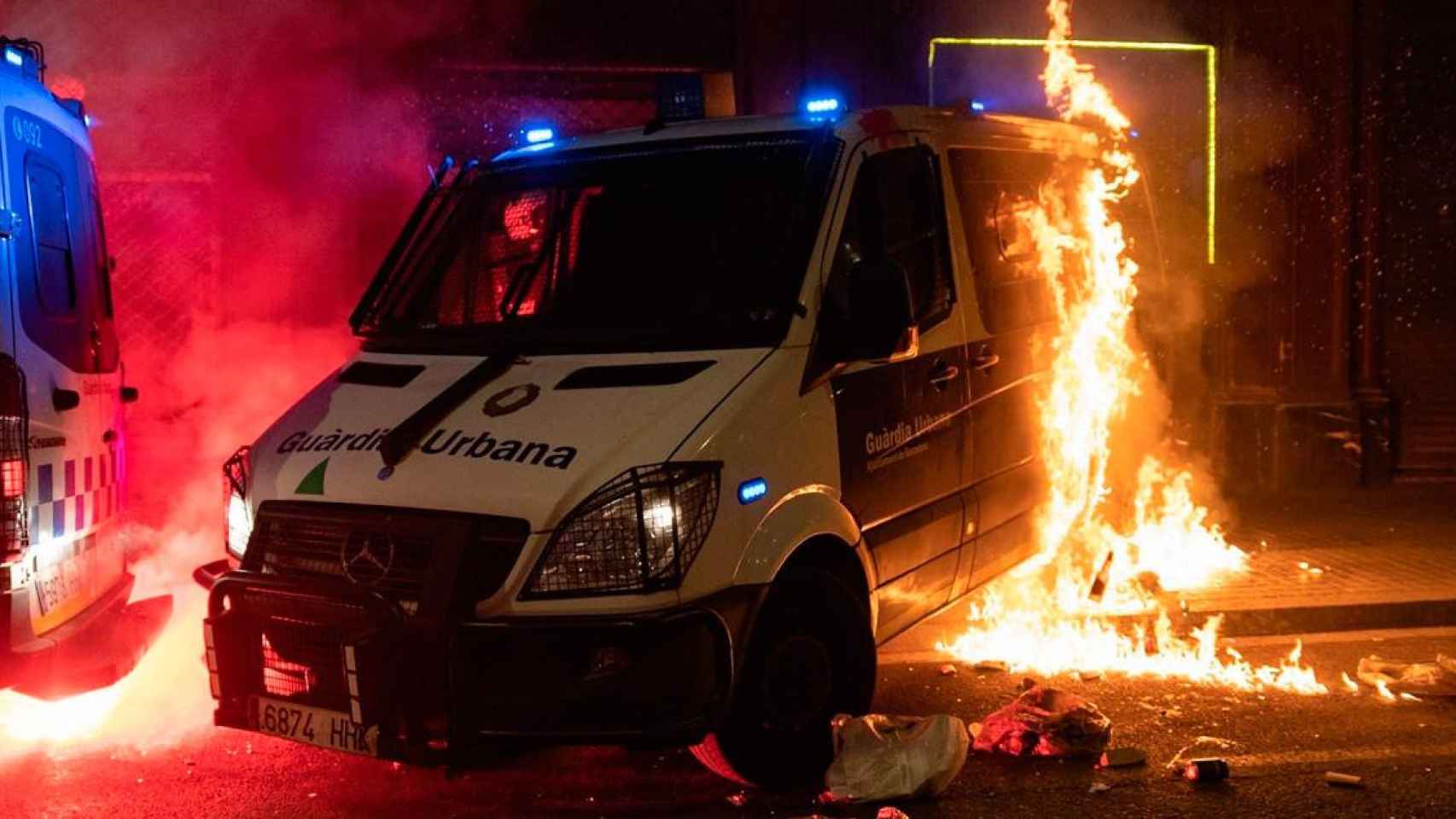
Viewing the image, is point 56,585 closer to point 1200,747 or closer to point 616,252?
point 616,252

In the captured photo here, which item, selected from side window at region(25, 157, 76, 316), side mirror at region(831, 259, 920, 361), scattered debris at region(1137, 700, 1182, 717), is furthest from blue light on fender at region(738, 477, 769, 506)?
side window at region(25, 157, 76, 316)

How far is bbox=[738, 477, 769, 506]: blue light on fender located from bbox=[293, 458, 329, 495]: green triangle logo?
1.30 meters

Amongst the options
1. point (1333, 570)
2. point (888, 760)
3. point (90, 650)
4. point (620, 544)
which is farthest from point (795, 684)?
point (1333, 570)

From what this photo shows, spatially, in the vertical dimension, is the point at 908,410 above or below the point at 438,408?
below

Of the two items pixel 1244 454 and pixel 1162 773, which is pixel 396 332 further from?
pixel 1244 454

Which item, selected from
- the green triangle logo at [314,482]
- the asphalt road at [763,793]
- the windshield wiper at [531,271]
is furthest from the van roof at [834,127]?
the asphalt road at [763,793]

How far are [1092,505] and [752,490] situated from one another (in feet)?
11.0

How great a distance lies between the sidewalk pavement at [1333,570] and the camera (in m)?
7.38

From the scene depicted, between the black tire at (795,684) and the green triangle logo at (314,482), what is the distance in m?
1.42

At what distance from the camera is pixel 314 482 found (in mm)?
4613

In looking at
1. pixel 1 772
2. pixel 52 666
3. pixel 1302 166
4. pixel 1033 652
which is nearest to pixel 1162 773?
pixel 1033 652

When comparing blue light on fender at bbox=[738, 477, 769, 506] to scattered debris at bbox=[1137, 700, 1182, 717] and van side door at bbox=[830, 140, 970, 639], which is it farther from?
scattered debris at bbox=[1137, 700, 1182, 717]

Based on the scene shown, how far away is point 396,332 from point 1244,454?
777 cm

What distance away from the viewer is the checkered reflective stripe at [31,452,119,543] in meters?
4.98
